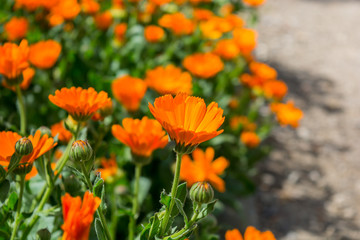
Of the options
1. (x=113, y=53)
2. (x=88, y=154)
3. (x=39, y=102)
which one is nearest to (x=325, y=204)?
(x=113, y=53)

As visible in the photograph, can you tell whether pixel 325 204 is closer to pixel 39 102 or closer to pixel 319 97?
pixel 319 97

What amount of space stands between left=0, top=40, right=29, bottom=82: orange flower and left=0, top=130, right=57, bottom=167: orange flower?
25cm

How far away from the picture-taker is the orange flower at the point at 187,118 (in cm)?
70

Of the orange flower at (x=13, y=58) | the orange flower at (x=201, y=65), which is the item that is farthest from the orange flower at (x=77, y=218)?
the orange flower at (x=201, y=65)

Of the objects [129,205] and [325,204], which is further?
[325,204]

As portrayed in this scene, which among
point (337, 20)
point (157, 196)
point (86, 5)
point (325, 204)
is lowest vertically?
point (337, 20)

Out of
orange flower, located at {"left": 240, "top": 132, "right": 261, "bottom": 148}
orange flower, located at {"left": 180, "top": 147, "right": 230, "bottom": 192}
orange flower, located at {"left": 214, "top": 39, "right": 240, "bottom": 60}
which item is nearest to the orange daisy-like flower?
orange flower, located at {"left": 180, "top": 147, "right": 230, "bottom": 192}

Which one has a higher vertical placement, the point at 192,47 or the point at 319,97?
the point at 192,47

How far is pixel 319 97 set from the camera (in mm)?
3648

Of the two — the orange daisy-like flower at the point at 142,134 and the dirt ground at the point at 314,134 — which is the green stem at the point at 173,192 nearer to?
the orange daisy-like flower at the point at 142,134

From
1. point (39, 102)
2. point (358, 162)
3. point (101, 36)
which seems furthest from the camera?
point (358, 162)

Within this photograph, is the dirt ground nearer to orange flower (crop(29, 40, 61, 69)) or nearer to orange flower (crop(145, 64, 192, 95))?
orange flower (crop(145, 64, 192, 95))

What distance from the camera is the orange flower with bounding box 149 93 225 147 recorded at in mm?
703

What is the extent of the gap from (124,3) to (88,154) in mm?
1834
